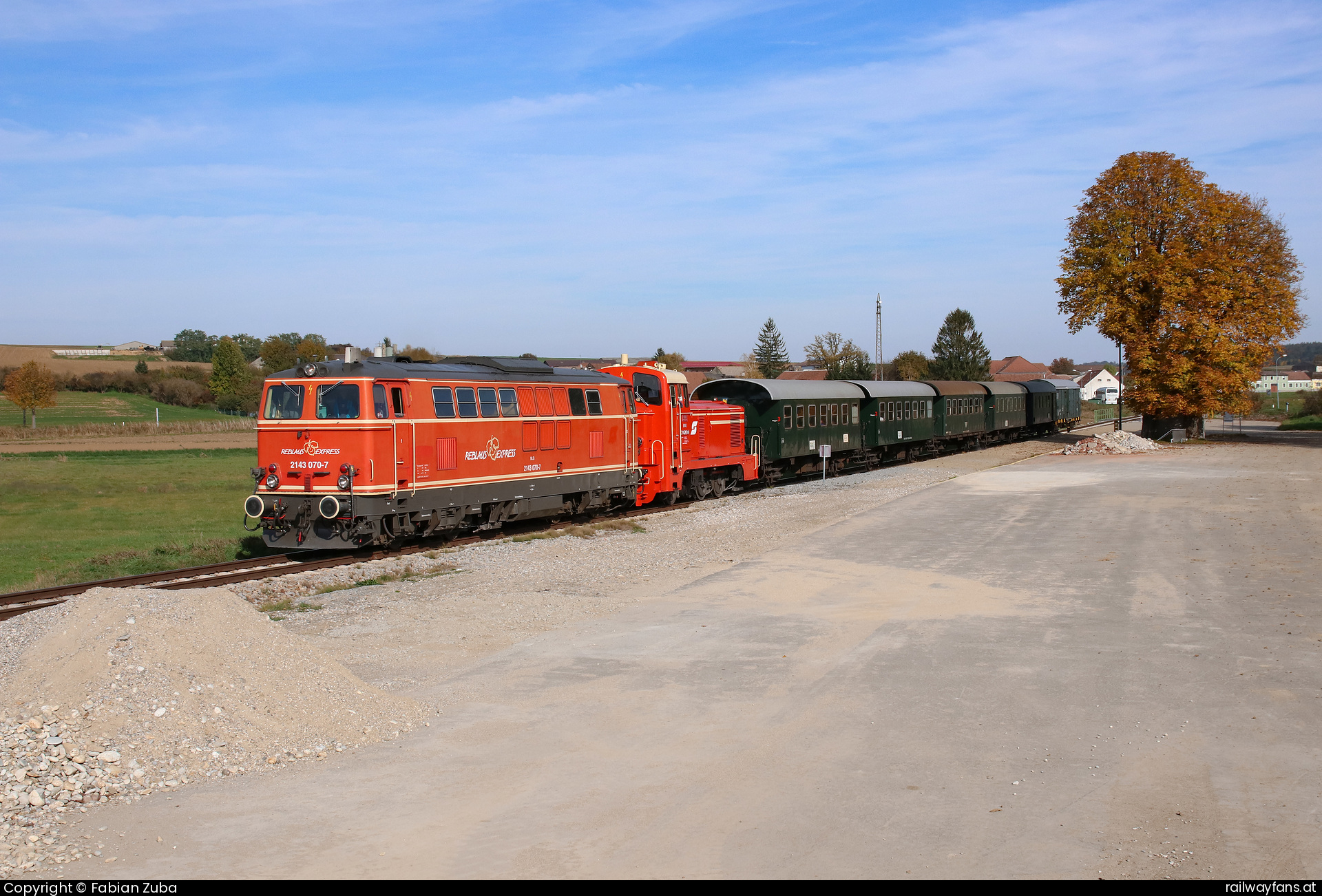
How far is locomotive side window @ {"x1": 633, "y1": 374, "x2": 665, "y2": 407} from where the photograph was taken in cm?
2444

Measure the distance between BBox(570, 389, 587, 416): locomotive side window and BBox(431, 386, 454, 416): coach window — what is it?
13.0 ft

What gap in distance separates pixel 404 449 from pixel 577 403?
5710 millimetres

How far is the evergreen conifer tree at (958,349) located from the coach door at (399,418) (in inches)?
3650

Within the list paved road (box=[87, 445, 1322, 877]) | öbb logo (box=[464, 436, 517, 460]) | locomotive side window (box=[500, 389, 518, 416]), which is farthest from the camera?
locomotive side window (box=[500, 389, 518, 416])

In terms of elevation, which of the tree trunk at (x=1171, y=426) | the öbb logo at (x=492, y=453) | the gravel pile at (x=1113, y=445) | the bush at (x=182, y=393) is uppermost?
the bush at (x=182, y=393)

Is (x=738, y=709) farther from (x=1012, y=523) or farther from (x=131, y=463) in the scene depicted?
(x=131, y=463)

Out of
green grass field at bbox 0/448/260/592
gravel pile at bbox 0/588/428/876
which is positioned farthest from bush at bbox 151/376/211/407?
gravel pile at bbox 0/588/428/876

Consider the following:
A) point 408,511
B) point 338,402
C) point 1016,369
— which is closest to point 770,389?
point 408,511

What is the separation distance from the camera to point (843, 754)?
734cm

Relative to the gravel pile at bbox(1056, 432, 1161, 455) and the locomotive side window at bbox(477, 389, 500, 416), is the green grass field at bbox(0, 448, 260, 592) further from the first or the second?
the gravel pile at bbox(1056, 432, 1161, 455)

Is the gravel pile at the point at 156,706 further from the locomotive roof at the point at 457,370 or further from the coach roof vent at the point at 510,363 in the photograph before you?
the coach roof vent at the point at 510,363

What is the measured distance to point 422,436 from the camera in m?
16.7

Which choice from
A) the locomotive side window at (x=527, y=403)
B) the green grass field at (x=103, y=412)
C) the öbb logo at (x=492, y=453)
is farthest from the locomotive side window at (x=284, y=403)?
the green grass field at (x=103, y=412)

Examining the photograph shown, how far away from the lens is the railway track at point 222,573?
43.3ft
